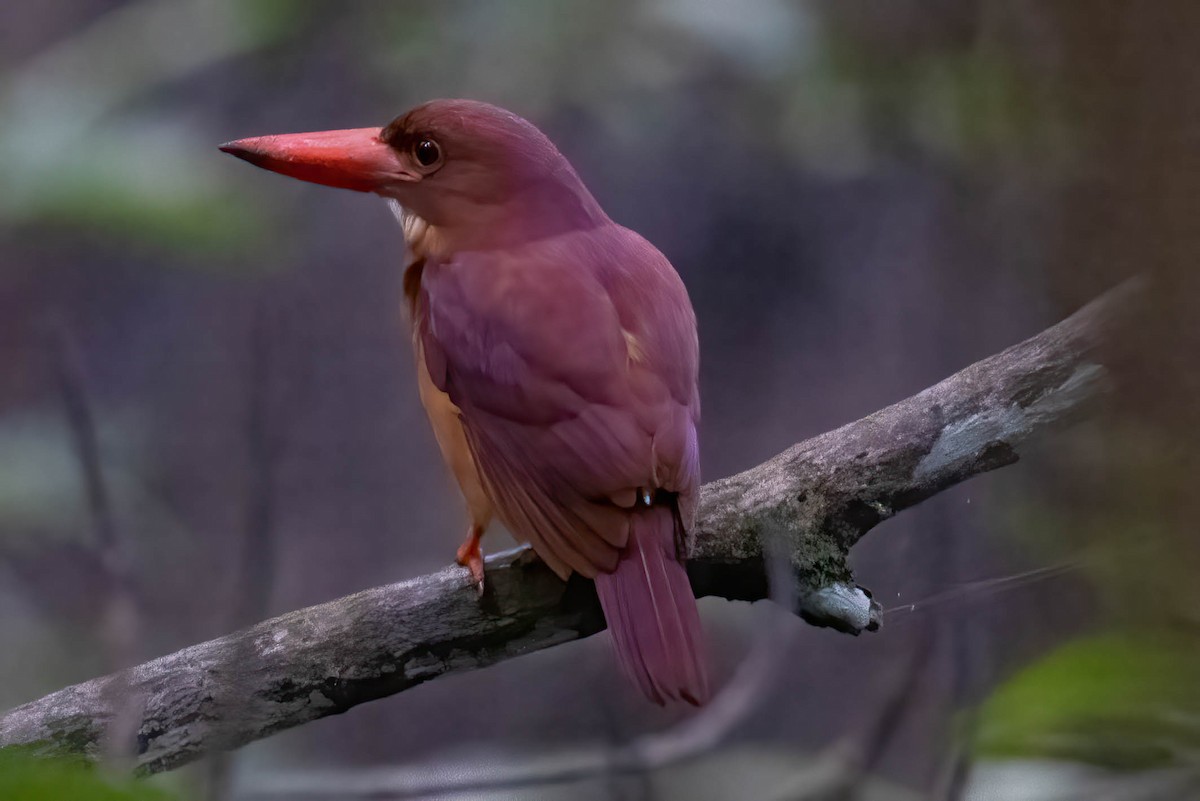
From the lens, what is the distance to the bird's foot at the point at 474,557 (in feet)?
3.58

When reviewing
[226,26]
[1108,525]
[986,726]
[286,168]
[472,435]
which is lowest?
[986,726]

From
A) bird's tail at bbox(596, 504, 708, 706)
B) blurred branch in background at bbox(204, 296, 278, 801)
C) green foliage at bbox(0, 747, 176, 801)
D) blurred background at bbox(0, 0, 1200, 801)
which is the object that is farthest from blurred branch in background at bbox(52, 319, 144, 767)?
green foliage at bbox(0, 747, 176, 801)

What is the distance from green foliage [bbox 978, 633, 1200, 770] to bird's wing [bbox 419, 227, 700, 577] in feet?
1.38

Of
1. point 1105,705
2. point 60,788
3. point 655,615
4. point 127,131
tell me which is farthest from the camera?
point 127,131

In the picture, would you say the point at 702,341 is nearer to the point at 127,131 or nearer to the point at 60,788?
the point at 127,131

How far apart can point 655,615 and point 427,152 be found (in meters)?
0.51

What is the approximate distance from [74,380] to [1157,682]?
3.91ft

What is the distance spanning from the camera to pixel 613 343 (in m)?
0.99

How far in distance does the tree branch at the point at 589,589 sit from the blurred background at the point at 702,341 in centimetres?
4

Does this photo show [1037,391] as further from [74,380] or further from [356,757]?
[74,380]

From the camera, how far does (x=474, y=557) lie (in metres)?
1.11

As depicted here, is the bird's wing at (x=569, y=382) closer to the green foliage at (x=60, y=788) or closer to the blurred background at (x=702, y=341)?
the blurred background at (x=702, y=341)

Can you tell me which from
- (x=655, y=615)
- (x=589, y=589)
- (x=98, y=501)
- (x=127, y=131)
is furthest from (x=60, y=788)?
(x=127, y=131)

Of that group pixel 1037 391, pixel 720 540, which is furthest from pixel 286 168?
pixel 1037 391
